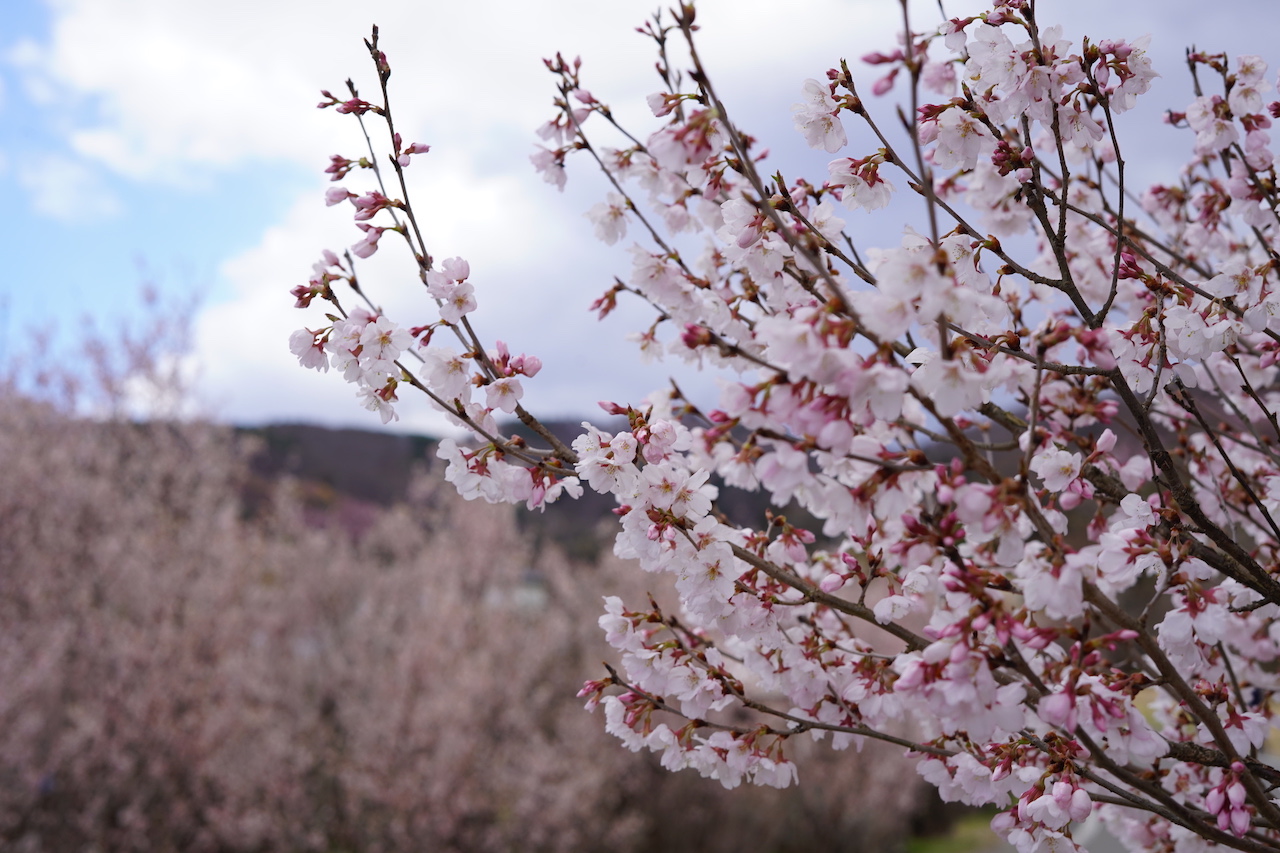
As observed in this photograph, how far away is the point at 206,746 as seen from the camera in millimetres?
8438

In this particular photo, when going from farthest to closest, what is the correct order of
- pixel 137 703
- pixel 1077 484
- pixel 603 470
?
pixel 137 703
pixel 1077 484
pixel 603 470

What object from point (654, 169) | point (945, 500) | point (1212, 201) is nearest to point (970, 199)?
point (1212, 201)

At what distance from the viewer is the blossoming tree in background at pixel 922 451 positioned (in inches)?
50.4

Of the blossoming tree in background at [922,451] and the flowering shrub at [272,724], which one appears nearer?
the blossoming tree in background at [922,451]

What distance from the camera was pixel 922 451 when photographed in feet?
4.50

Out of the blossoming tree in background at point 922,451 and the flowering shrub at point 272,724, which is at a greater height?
the blossoming tree in background at point 922,451

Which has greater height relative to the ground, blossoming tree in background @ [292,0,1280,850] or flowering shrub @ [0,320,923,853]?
blossoming tree in background @ [292,0,1280,850]

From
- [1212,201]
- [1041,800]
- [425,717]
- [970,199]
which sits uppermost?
[1212,201]

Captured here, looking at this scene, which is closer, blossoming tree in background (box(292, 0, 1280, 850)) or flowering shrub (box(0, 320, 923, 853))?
blossoming tree in background (box(292, 0, 1280, 850))

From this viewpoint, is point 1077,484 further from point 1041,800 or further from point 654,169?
point 654,169

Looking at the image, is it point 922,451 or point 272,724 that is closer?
point 922,451

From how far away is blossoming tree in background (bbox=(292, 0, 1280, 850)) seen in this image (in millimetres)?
1280

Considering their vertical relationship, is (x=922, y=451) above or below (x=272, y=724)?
above

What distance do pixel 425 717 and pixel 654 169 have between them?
780cm
